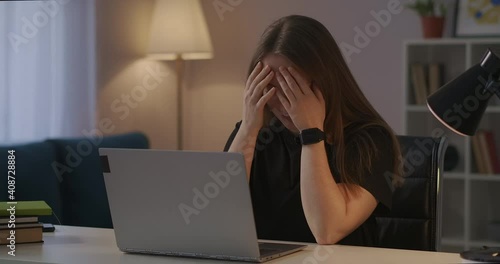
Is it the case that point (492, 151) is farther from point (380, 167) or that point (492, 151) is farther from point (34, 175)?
point (380, 167)

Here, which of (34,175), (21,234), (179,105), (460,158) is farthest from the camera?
(179,105)

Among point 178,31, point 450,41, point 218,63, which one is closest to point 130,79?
point 178,31

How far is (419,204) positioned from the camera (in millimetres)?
2055

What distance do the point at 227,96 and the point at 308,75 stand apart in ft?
8.96

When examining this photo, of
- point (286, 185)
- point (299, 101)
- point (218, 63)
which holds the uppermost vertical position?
point (299, 101)

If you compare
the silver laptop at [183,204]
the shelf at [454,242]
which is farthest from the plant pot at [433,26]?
the silver laptop at [183,204]

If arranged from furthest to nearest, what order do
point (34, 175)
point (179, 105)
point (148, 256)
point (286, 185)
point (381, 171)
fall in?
point (179, 105) < point (34, 175) < point (286, 185) < point (381, 171) < point (148, 256)

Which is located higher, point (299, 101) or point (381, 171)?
point (299, 101)

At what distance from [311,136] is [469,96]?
52 cm

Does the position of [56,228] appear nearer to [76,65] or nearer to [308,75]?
[308,75]

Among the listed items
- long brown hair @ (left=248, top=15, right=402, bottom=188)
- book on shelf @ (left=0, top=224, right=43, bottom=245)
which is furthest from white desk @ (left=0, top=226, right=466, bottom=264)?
long brown hair @ (left=248, top=15, right=402, bottom=188)

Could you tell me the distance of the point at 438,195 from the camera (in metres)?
2.06

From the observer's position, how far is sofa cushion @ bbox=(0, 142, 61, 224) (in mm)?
3037

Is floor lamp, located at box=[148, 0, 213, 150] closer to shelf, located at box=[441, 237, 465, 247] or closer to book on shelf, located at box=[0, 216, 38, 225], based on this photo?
shelf, located at box=[441, 237, 465, 247]
